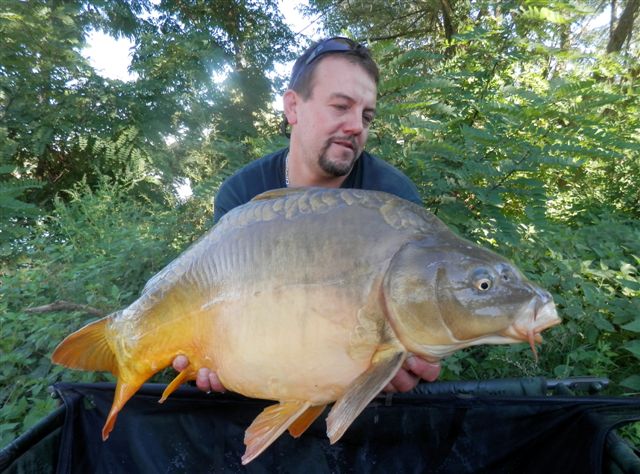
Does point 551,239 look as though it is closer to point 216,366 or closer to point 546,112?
point 546,112

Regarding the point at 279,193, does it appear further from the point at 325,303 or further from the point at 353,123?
the point at 353,123

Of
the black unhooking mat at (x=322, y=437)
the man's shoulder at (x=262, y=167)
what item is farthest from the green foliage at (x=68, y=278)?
the man's shoulder at (x=262, y=167)

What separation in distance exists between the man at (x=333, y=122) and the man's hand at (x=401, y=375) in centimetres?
60

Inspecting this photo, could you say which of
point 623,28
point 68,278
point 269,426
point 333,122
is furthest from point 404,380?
point 623,28

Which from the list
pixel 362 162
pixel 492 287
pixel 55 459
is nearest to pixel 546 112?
pixel 362 162

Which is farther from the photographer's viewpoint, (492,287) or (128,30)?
(128,30)

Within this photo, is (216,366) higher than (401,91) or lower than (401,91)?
lower

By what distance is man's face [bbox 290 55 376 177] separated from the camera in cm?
140

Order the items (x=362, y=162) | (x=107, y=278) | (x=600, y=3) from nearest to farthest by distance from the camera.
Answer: (x=362, y=162) → (x=107, y=278) → (x=600, y=3)

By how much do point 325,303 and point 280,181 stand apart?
0.94 meters

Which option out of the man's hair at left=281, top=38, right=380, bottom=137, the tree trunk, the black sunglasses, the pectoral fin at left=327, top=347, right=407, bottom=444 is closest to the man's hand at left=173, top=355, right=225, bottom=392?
the pectoral fin at left=327, top=347, right=407, bottom=444

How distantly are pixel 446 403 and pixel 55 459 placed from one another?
3.23ft

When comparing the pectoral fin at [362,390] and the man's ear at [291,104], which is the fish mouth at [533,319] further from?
the man's ear at [291,104]

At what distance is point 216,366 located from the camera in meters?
0.88
